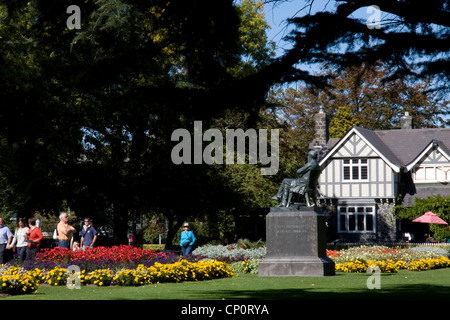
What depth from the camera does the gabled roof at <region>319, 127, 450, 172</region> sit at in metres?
46.2

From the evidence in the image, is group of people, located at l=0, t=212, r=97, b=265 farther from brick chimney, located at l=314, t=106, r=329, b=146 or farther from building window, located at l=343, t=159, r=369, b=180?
brick chimney, located at l=314, t=106, r=329, b=146

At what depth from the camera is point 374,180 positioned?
1850 inches

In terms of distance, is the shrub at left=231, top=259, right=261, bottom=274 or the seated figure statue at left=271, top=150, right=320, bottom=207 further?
the shrub at left=231, top=259, right=261, bottom=274

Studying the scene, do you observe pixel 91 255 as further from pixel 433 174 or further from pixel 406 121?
pixel 406 121

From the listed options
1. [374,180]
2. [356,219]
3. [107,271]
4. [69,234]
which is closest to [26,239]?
[69,234]

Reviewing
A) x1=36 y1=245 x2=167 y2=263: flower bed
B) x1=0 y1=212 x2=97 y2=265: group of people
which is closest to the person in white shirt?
Result: x1=0 y1=212 x2=97 y2=265: group of people

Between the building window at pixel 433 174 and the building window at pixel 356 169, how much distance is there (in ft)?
11.7

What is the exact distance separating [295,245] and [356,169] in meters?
30.8

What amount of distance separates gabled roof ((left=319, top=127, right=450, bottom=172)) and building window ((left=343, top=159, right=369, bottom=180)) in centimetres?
130

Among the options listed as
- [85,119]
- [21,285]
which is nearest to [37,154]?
[85,119]

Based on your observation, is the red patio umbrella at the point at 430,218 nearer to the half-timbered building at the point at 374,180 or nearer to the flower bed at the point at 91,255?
the half-timbered building at the point at 374,180

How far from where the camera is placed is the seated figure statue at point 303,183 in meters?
18.5

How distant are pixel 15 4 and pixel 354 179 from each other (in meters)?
41.2

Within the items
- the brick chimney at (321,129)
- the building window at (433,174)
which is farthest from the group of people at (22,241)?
the brick chimney at (321,129)
